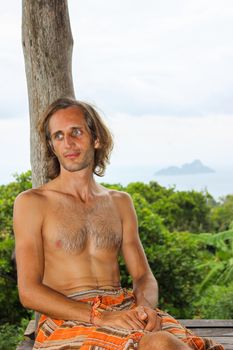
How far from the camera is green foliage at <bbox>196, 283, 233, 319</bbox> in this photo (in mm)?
5914

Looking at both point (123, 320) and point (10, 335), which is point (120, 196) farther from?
point (10, 335)

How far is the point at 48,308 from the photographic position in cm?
322

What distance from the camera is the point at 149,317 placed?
3170mm

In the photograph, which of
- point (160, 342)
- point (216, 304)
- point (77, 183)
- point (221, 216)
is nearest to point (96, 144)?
point (77, 183)

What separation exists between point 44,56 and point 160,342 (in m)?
1.92

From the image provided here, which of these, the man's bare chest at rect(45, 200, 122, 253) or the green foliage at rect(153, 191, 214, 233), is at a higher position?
the man's bare chest at rect(45, 200, 122, 253)

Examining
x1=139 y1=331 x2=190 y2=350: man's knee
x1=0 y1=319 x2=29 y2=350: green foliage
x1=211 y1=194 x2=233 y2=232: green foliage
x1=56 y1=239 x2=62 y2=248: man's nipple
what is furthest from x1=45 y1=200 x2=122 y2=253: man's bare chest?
x1=211 y1=194 x2=233 y2=232: green foliage

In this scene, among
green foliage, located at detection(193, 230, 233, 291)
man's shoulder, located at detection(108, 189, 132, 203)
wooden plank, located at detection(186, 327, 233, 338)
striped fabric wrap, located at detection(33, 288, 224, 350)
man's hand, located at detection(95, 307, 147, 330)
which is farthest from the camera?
green foliage, located at detection(193, 230, 233, 291)

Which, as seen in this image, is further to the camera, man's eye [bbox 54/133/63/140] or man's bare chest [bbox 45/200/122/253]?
man's eye [bbox 54/133/63/140]

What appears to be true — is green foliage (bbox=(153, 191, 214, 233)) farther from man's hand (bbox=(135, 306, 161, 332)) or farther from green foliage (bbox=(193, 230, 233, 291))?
man's hand (bbox=(135, 306, 161, 332))

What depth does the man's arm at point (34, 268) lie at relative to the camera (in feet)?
10.5

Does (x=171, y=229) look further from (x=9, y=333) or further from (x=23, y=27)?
(x=23, y=27)

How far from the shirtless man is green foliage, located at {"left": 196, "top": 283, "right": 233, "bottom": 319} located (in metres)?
2.41

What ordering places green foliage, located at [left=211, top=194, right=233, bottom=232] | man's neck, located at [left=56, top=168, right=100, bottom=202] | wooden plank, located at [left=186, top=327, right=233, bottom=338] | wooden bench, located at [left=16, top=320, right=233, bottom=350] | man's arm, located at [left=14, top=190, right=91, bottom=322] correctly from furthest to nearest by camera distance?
green foliage, located at [left=211, top=194, right=233, bottom=232], wooden plank, located at [left=186, top=327, right=233, bottom=338], wooden bench, located at [left=16, top=320, right=233, bottom=350], man's neck, located at [left=56, top=168, right=100, bottom=202], man's arm, located at [left=14, top=190, right=91, bottom=322]
